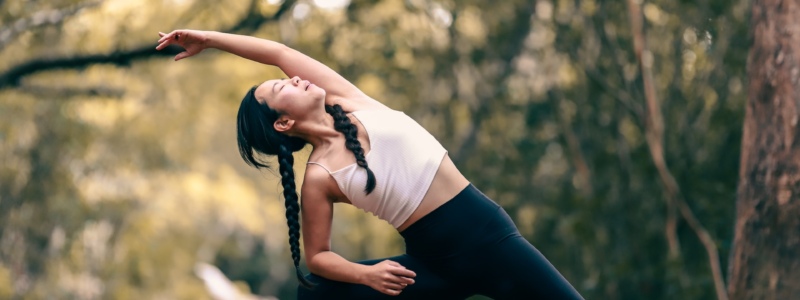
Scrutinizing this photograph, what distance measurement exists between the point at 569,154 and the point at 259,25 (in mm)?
3752

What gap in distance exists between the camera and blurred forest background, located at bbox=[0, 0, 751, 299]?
392 inches

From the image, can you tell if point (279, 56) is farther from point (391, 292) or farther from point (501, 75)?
point (501, 75)

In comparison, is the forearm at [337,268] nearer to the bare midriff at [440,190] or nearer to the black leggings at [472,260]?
the black leggings at [472,260]

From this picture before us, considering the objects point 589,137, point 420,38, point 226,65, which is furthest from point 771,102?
point 226,65

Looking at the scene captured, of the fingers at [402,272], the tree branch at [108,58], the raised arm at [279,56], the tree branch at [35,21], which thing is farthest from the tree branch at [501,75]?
the fingers at [402,272]

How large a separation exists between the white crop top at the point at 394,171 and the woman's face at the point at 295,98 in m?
0.19

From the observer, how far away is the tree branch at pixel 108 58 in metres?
12.3

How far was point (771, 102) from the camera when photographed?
16.9 feet

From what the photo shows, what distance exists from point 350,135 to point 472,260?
573 millimetres

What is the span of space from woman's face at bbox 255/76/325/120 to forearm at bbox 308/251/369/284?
1.56 ft

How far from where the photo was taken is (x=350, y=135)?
12.1ft

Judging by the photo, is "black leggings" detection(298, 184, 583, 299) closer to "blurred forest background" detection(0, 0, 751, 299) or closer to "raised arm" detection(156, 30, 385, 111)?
"raised arm" detection(156, 30, 385, 111)

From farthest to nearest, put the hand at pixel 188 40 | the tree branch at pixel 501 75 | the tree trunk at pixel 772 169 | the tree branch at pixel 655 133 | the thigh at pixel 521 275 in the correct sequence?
the tree branch at pixel 501 75
the tree branch at pixel 655 133
the tree trunk at pixel 772 169
the hand at pixel 188 40
the thigh at pixel 521 275

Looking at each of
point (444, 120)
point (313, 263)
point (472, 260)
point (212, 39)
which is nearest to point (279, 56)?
point (212, 39)
